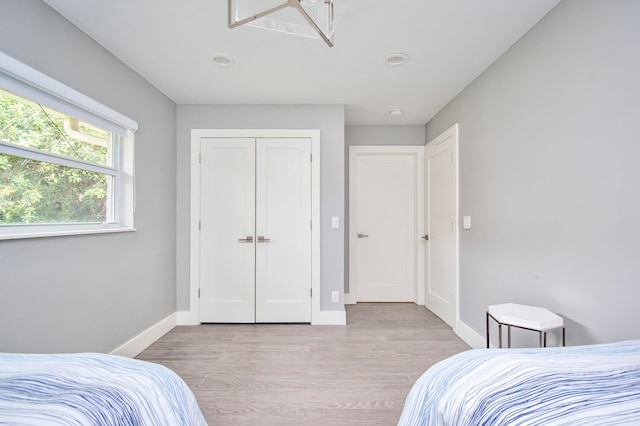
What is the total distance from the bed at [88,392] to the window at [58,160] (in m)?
1.03

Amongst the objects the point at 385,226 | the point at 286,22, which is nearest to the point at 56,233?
the point at 286,22

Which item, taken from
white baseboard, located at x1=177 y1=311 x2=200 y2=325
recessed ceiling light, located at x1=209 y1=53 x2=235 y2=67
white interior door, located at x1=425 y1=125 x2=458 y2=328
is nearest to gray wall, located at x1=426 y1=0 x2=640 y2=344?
white interior door, located at x1=425 y1=125 x2=458 y2=328

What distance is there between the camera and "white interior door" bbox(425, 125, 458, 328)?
112 inches

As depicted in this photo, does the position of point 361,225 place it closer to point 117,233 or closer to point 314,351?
point 314,351

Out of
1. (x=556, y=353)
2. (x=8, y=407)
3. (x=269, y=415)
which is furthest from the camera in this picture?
(x=269, y=415)

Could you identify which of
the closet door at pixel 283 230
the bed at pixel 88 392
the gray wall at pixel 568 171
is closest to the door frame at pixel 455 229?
the gray wall at pixel 568 171

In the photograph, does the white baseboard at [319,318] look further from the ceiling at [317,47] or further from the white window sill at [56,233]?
the ceiling at [317,47]

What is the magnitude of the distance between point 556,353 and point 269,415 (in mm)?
1459

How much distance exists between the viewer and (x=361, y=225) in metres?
3.82

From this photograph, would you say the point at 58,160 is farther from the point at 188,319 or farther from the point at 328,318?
the point at 328,318

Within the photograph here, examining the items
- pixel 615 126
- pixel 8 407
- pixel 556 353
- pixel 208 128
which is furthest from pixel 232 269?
pixel 615 126

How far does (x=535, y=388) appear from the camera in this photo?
713mm

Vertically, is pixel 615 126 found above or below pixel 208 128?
below

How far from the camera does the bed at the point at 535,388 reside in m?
0.64
